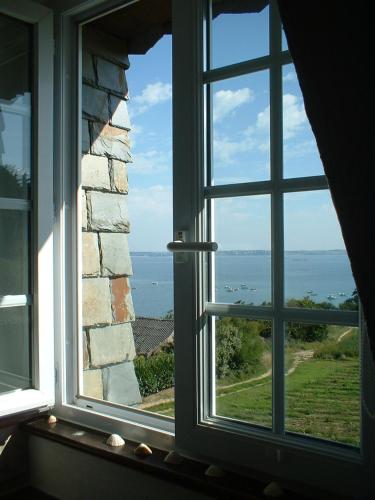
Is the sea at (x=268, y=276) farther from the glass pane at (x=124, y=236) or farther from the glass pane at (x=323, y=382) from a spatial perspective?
the glass pane at (x=124, y=236)

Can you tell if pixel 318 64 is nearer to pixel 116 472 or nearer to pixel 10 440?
pixel 116 472

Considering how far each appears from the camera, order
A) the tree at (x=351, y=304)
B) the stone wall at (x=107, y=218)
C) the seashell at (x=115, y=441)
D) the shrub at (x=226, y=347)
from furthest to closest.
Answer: the stone wall at (x=107, y=218)
the seashell at (x=115, y=441)
the shrub at (x=226, y=347)
the tree at (x=351, y=304)

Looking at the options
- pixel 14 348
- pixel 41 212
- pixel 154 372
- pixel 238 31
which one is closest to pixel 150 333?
pixel 154 372

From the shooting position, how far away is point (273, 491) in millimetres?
1353

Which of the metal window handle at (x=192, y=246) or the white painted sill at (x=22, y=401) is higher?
the metal window handle at (x=192, y=246)

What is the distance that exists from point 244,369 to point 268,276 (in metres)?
0.30

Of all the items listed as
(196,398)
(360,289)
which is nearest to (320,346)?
(196,398)

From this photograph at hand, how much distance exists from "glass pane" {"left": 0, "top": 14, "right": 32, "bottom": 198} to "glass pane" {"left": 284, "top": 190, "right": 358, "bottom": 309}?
3.72 ft

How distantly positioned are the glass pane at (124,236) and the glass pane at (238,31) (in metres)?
0.38

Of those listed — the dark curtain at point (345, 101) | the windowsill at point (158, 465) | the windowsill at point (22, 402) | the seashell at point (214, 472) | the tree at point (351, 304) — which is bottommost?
the windowsill at point (158, 465)

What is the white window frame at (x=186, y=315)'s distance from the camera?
4.50ft

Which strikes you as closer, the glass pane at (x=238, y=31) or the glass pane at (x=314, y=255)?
the glass pane at (x=314, y=255)

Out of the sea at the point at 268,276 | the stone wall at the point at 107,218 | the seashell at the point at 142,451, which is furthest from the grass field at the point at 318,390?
the stone wall at the point at 107,218

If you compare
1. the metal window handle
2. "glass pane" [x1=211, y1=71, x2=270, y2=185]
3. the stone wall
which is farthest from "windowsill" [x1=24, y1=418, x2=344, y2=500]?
"glass pane" [x1=211, y1=71, x2=270, y2=185]
